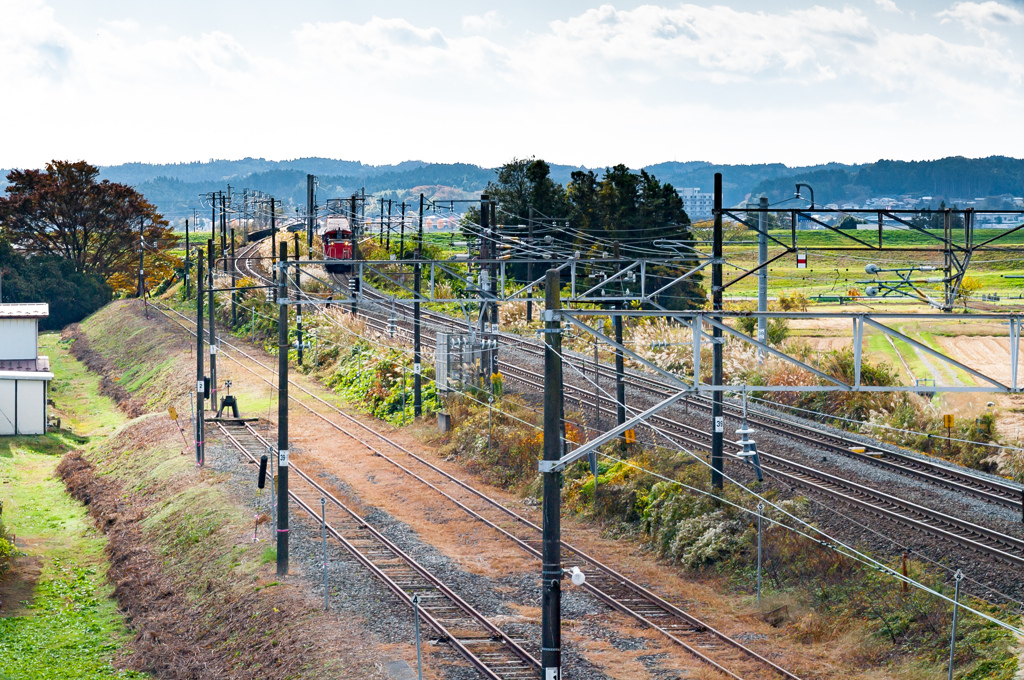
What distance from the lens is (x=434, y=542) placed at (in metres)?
24.1

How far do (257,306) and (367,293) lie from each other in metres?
6.50

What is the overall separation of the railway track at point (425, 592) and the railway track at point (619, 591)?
257cm

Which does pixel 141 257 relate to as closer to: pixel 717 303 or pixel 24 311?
pixel 24 311

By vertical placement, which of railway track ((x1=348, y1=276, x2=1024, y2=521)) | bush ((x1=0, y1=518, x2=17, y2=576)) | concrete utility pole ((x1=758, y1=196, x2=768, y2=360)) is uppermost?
concrete utility pole ((x1=758, y1=196, x2=768, y2=360))

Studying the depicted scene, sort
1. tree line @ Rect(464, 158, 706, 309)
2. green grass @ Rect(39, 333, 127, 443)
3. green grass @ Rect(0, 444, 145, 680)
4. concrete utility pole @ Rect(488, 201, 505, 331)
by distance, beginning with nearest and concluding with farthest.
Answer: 1. green grass @ Rect(0, 444, 145, 680)
2. concrete utility pole @ Rect(488, 201, 505, 331)
3. green grass @ Rect(39, 333, 127, 443)
4. tree line @ Rect(464, 158, 706, 309)

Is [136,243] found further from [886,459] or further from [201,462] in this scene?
[886,459]

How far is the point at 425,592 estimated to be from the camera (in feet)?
66.8

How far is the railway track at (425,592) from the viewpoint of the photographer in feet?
55.1

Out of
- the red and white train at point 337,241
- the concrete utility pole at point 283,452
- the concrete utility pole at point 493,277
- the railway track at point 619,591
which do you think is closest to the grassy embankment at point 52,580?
the concrete utility pole at point 283,452

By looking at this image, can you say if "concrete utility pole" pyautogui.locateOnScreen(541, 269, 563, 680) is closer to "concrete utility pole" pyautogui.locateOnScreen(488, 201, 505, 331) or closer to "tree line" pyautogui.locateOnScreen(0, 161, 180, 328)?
"concrete utility pole" pyautogui.locateOnScreen(488, 201, 505, 331)

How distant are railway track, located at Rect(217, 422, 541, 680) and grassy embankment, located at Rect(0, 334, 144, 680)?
17.1ft

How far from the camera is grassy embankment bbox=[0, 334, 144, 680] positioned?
68.4 ft

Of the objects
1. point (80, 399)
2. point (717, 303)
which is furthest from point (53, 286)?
point (717, 303)

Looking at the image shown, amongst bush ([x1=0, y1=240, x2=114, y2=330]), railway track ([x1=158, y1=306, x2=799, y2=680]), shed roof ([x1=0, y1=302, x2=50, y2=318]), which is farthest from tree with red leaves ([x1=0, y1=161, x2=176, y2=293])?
railway track ([x1=158, y1=306, x2=799, y2=680])
